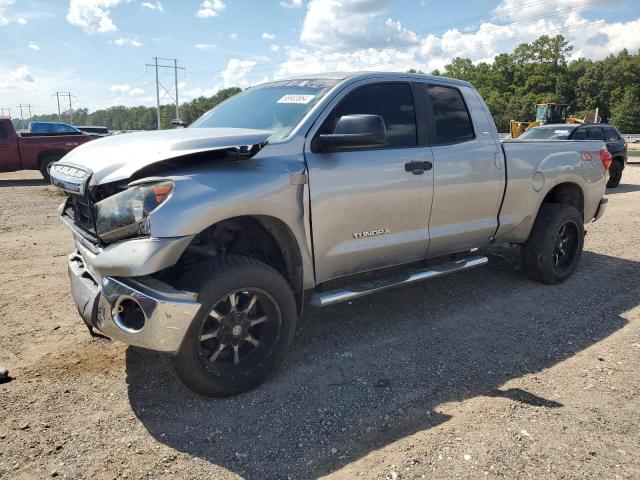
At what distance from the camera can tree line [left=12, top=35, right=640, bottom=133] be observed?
230 feet

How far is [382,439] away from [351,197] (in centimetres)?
156

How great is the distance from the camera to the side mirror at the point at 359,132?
318 cm

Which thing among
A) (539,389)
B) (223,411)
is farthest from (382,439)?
(539,389)

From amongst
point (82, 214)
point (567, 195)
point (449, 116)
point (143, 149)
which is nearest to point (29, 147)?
point (82, 214)

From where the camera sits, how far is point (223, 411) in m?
2.98

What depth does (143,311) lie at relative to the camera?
105 inches

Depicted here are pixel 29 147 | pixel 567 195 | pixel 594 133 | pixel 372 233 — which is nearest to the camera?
pixel 372 233

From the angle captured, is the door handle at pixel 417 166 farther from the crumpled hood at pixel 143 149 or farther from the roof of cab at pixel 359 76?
the crumpled hood at pixel 143 149

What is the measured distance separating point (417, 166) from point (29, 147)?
14044 mm

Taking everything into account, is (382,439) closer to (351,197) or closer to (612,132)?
(351,197)

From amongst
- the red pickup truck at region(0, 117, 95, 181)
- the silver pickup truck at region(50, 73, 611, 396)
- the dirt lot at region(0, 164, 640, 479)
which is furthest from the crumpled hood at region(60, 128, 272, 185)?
the red pickup truck at region(0, 117, 95, 181)

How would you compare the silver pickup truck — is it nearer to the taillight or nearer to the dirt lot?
the dirt lot

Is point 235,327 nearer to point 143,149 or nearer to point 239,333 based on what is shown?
point 239,333

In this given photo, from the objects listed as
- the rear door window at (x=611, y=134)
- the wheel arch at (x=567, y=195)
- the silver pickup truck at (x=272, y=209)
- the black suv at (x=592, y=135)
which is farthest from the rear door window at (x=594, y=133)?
the silver pickup truck at (x=272, y=209)
